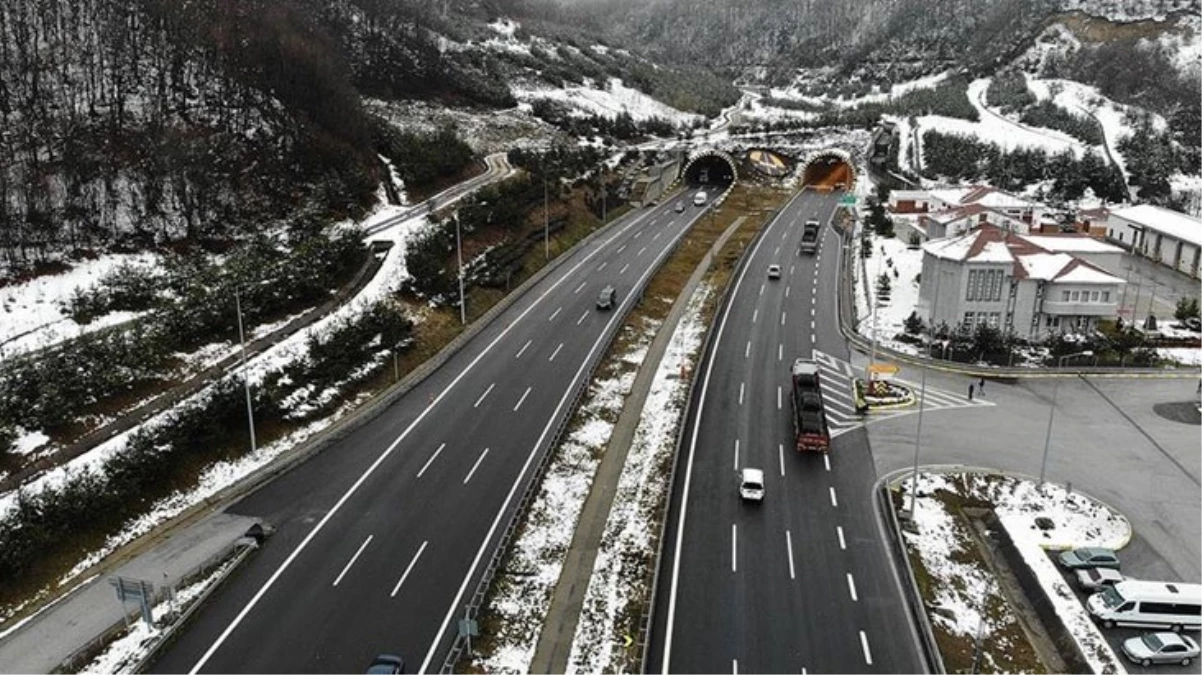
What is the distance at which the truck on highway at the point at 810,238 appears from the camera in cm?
8400

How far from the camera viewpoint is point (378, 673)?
83.2 ft

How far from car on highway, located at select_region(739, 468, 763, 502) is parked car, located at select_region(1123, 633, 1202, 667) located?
14216 mm

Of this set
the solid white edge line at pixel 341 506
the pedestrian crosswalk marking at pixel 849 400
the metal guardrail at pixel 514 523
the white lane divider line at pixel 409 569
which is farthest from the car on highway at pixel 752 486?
the white lane divider line at pixel 409 569

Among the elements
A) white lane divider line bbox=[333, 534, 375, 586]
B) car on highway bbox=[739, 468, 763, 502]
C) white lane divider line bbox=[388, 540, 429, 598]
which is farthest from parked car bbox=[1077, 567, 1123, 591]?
white lane divider line bbox=[333, 534, 375, 586]

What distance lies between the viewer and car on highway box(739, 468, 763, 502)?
37.4m

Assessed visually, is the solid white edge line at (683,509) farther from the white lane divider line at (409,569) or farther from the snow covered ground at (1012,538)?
the white lane divider line at (409,569)

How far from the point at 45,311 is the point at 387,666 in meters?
34.3

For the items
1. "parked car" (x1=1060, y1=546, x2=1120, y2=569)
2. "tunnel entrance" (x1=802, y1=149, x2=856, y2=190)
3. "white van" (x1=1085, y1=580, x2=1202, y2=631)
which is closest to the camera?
"white van" (x1=1085, y1=580, x2=1202, y2=631)

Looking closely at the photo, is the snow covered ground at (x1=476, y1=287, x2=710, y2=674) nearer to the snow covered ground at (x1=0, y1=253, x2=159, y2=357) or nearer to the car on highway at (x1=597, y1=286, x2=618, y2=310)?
the car on highway at (x1=597, y1=286, x2=618, y2=310)

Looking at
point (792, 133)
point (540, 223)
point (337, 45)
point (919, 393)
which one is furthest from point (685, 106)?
point (919, 393)

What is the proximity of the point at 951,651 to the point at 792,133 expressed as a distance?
12014cm

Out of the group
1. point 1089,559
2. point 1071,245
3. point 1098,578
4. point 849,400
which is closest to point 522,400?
point 849,400

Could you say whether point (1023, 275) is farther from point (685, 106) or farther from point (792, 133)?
point (685, 106)

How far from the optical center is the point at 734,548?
112 ft
